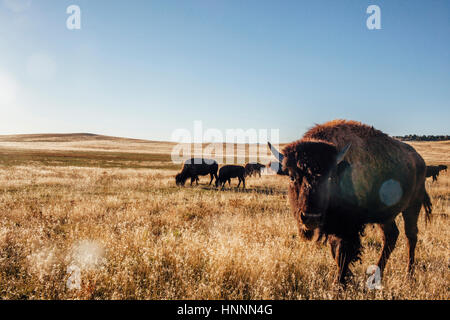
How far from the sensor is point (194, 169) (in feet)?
64.7

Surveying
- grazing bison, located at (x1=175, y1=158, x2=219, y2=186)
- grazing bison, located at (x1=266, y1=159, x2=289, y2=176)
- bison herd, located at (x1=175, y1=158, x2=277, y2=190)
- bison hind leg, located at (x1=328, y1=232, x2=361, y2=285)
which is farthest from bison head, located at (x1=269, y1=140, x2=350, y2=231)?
grazing bison, located at (x1=175, y1=158, x2=219, y2=186)

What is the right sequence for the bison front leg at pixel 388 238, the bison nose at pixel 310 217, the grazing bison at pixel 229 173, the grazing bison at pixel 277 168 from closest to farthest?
the bison nose at pixel 310 217, the grazing bison at pixel 277 168, the bison front leg at pixel 388 238, the grazing bison at pixel 229 173

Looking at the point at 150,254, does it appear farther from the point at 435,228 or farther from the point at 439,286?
the point at 435,228

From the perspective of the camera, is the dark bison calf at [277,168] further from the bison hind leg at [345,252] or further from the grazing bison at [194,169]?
the grazing bison at [194,169]

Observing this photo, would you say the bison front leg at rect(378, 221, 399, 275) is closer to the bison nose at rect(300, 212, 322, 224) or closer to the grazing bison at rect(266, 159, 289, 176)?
the bison nose at rect(300, 212, 322, 224)

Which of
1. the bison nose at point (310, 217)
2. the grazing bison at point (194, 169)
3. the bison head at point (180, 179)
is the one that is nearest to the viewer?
the bison nose at point (310, 217)

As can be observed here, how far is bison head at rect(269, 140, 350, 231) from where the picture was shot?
3045 mm

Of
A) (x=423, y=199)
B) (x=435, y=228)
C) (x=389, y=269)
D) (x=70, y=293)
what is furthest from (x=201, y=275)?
(x=435, y=228)

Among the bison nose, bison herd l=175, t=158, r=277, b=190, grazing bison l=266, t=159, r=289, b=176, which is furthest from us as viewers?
bison herd l=175, t=158, r=277, b=190

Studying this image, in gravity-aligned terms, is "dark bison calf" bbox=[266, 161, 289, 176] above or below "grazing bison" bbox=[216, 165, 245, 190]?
above

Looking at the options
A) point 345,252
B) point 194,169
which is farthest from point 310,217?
point 194,169

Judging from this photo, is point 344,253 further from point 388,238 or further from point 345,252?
point 388,238

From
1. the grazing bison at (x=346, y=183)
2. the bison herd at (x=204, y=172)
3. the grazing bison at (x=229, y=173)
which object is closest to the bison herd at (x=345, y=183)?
the grazing bison at (x=346, y=183)

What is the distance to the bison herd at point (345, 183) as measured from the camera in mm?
3170
